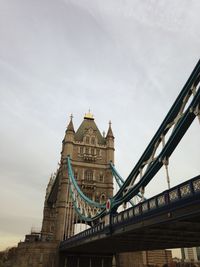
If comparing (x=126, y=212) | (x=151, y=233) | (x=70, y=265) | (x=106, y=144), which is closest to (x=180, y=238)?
(x=151, y=233)

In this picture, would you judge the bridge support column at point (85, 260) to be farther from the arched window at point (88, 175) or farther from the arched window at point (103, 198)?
the arched window at point (88, 175)

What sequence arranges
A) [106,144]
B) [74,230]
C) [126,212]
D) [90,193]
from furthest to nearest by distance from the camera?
[106,144] < [90,193] < [74,230] < [126,212]

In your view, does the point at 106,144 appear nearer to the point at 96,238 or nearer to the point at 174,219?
the point at 96,238

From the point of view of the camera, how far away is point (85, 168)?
165 ft

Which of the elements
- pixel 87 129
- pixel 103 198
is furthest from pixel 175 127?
pixel 87 129

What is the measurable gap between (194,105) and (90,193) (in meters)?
36.7

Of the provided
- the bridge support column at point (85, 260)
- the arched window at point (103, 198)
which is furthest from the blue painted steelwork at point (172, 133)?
the arched window at point (103, 198)

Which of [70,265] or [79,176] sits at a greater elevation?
[79,176]

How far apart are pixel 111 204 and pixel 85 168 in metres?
29.1

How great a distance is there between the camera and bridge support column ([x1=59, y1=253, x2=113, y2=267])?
38.4 metres

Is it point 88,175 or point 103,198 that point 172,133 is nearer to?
point 103,198

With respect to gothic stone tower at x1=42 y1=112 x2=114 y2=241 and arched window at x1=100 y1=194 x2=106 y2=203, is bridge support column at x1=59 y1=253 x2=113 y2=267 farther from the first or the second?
arched window at x1=100 y1=194 x2=106 y2=203

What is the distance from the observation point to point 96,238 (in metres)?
23.2

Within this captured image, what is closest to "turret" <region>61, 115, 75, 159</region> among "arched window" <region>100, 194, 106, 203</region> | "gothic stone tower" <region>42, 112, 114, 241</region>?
"gothic stone tower" <region>42, 112, 114, 241</region>
